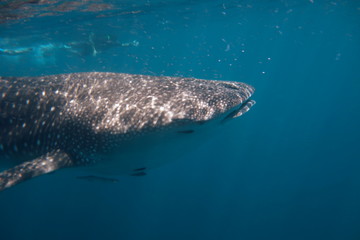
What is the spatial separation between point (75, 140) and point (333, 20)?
1523 inches

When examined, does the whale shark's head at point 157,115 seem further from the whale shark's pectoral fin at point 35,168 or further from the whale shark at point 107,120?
the whale shark's pectoral fin at point 35,168

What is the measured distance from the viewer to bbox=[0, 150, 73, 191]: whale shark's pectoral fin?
3437mm

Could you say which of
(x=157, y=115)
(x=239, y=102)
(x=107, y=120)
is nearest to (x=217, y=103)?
(x=239, y=102)

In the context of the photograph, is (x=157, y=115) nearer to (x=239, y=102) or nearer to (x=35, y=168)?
Result: (x=239, y=102)

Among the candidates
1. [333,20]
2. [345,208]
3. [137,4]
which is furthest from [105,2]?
[333,20]

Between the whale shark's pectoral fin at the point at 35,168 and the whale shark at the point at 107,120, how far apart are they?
13 millimetres

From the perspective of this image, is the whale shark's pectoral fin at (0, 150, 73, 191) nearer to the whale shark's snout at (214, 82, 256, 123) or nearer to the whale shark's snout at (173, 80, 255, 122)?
the whale shark's snout at (173, 80, 255, 122)

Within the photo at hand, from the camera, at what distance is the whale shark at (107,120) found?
357 cm

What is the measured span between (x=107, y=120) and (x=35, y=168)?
46.7 inches

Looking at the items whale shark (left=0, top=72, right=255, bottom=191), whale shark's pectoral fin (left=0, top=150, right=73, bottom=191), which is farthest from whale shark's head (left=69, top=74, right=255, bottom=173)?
whale shark's pectoral fin (left=0, top=150, right=73, bottom=191)

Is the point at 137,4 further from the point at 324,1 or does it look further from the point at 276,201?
the point at 276,201

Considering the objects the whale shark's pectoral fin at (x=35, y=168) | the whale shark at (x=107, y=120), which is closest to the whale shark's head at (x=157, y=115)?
the whale shark at (x=107, y=120)

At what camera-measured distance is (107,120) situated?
12.9ft

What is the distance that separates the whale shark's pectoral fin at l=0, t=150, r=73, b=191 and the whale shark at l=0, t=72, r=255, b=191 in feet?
0.04
